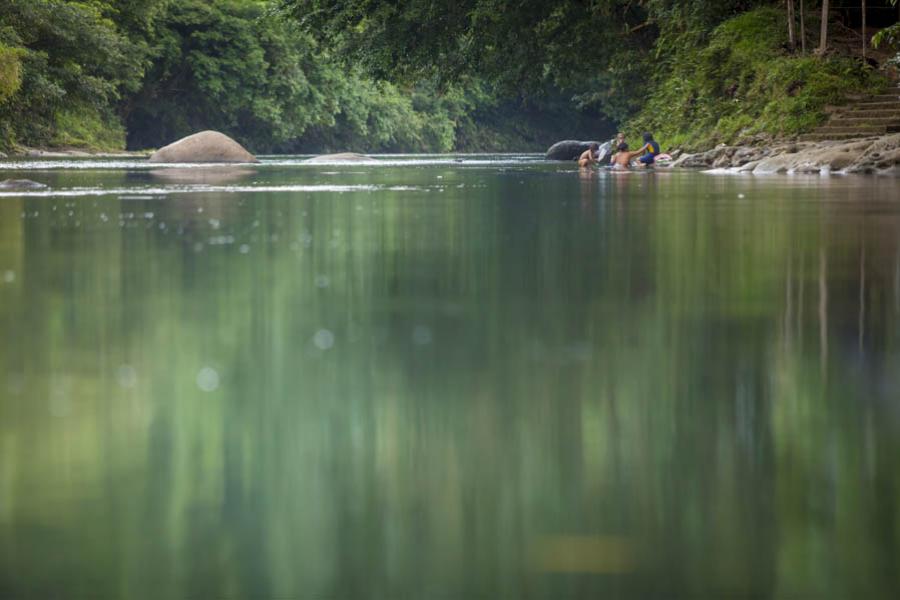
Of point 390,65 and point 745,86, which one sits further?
point 390,65

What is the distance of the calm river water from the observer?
1.84m

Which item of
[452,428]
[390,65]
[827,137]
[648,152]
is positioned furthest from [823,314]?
[390,65]

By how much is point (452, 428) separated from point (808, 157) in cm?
1763

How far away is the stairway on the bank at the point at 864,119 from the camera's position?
22.1 metres

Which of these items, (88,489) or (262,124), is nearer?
(88,489)

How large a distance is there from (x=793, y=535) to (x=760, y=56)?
1001 inches

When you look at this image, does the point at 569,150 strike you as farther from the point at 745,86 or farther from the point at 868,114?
the point at 868,114

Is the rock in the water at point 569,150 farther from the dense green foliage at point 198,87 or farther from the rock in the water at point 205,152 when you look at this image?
the rock in the water at point 205,152

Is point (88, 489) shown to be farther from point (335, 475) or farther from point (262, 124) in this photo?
point (262, 124)

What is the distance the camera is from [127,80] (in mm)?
54188

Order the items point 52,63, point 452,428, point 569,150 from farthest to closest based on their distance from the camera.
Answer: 1. point 52,63
2. point 569,150
3. point 452,428

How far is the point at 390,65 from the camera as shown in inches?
1395

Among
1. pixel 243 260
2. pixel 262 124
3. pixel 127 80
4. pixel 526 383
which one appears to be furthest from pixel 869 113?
pixel 262 124

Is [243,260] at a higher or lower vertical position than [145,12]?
lower
